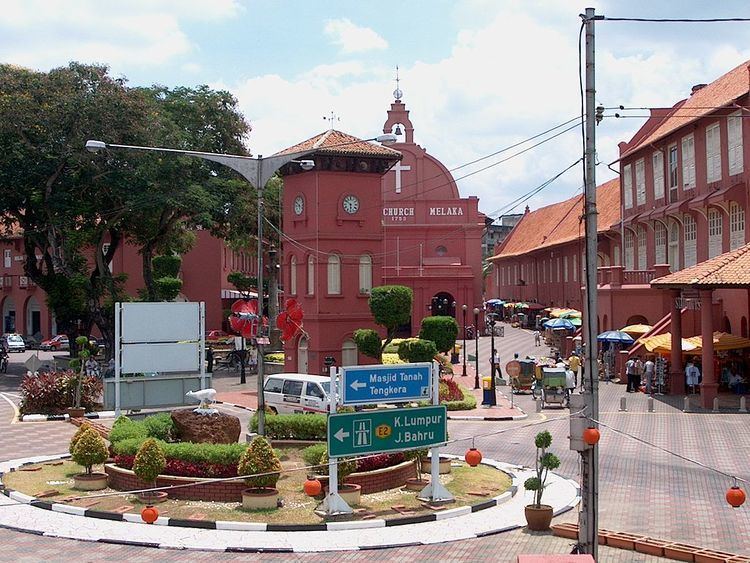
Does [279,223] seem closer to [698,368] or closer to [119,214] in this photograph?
[119,214]

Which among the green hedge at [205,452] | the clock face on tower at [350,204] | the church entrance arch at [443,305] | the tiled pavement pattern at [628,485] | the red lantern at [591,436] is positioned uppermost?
the clock face on tower at [350,204]

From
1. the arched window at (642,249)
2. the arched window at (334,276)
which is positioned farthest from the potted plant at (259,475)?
the arched window at (642,249)

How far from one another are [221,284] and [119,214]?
79.2 ft

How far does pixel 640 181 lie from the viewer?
46219mm

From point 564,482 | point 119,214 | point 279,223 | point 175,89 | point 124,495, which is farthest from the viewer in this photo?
point 279,223

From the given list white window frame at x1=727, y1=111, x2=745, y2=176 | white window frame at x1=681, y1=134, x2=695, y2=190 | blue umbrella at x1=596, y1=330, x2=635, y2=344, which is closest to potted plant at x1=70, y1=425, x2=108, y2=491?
blue umbrella at x1=596, y1=330, x2=635, y2=344

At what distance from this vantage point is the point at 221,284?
66625 mm

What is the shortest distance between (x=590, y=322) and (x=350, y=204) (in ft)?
87.6

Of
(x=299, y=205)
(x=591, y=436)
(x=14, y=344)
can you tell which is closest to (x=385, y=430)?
(x=591, y=436)

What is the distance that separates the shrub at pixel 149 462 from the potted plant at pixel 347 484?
2886 mm

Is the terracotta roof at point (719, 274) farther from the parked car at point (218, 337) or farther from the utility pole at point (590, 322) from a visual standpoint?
the parked car at point (218, 337)

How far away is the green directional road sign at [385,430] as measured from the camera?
49.2ft

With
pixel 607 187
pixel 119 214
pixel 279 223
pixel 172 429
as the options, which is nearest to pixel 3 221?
pixel 119 214

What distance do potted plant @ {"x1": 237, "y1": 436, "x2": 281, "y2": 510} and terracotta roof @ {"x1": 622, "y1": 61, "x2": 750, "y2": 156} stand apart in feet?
85.4
